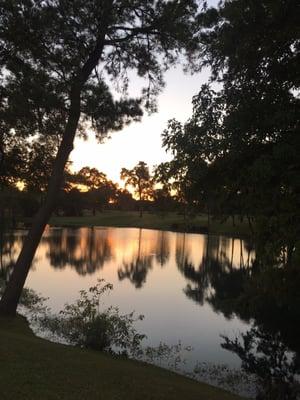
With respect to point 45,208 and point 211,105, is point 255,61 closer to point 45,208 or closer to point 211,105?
point 211,105

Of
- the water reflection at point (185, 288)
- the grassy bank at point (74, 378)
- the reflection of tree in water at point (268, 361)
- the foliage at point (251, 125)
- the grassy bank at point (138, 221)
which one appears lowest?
the reflection of tree in water at point (268, 361)

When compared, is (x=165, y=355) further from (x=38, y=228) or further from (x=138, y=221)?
→ (x=138, y=221)

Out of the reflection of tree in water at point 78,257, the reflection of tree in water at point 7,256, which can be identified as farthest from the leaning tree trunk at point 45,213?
the reflection of tree in water at point 78,257

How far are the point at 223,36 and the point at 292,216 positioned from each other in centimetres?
311

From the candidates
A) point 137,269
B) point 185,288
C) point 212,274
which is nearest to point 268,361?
point 185,288

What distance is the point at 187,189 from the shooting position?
26.1ft

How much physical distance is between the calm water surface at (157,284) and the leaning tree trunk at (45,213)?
179 inches

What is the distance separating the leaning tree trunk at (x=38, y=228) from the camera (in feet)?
49.6

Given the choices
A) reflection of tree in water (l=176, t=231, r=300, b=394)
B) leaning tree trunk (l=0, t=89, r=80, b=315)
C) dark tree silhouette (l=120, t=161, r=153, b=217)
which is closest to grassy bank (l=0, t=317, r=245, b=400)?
reflection of tree in water (l=176, t=231, r=300, b=394)

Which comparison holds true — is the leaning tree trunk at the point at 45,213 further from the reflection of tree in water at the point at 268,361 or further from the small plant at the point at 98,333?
the reflection of tree in water at the point at 268,361

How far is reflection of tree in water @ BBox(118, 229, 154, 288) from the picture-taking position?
28.9 metres

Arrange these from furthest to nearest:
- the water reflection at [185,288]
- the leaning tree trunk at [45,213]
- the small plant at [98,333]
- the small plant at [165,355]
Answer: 1. the leaning tree trunk at [45,213]
2. the water reflection at [185,288]
3. the small plant at [165,355]
4. the small plant at [98,333]

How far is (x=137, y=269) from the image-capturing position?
1326 inches

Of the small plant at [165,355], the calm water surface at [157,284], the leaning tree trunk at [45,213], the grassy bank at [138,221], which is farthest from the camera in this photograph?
the grassy bank at [138,221]
